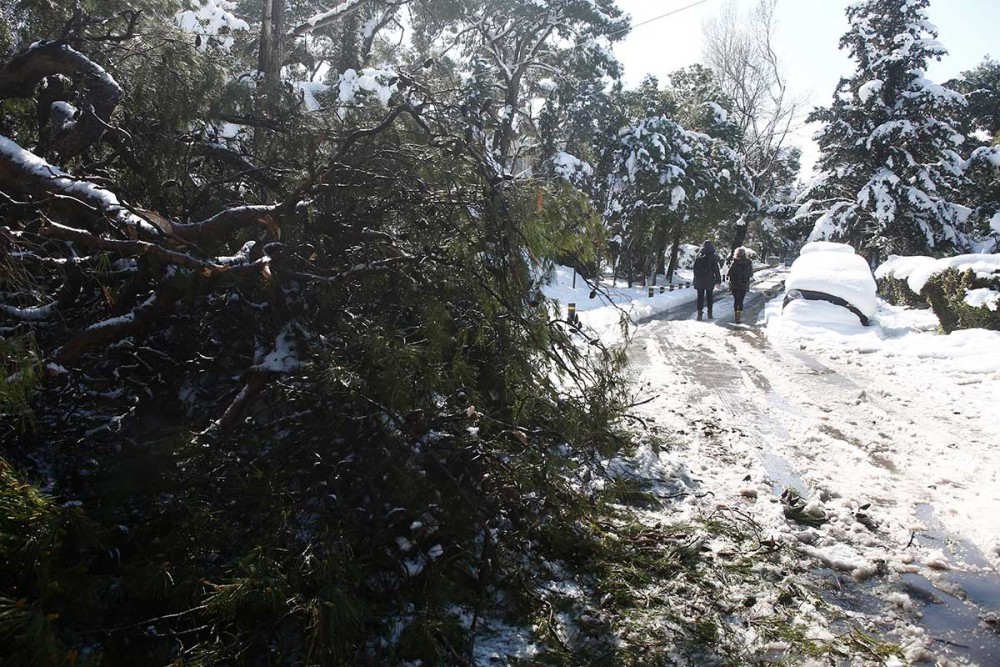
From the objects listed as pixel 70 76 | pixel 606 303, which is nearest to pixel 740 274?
pixel 606 303

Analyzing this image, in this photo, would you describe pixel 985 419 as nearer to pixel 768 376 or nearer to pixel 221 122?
pixel 768 376

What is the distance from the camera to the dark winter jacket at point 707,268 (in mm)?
13250

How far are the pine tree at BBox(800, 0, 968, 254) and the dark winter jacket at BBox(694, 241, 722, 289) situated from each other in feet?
37.5

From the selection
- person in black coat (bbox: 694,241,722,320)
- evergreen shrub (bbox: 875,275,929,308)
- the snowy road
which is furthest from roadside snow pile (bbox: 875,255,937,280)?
the snowy road

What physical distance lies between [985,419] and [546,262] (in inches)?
213

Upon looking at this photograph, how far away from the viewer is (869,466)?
4.95m

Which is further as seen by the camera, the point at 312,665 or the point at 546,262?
the point at 546,262

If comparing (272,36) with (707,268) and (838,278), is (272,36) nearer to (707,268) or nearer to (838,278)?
(707,268)

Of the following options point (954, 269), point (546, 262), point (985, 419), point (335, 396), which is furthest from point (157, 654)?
point (954, 269)

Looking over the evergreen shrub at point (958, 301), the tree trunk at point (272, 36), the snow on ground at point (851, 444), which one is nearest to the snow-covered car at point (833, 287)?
the evergreen shrub at point (958, 301)

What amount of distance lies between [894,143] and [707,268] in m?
13.5

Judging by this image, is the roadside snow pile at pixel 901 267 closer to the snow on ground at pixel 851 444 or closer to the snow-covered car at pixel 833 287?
the snow-covered car at pixel 833 287

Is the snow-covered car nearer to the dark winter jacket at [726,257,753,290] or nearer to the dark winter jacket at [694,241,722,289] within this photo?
the dark winter jacket at [726,257,753,290]

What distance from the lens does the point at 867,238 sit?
82.7 ft
